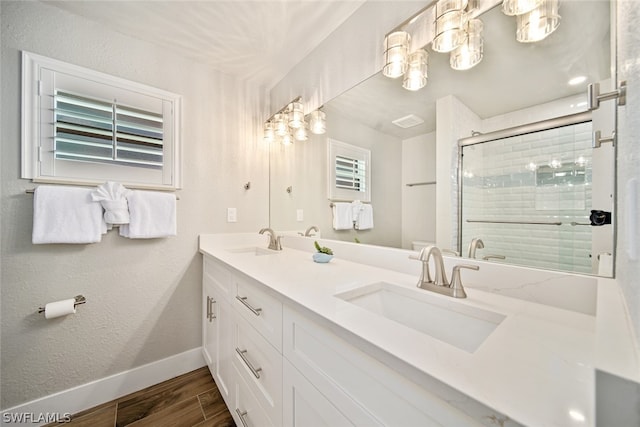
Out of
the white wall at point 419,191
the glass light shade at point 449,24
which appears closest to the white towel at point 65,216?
the white wall at point 419,191

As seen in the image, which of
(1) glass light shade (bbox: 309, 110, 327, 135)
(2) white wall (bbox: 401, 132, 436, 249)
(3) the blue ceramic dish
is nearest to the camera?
(2) white wall (bbox: 401, 132, 436, 249)

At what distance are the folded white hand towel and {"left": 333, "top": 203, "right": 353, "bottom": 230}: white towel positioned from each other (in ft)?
4.23

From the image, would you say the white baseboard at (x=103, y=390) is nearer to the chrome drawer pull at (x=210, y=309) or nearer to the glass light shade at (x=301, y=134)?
the chrome drawer pull at (x=210, y=309)

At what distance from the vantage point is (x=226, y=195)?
1955mm

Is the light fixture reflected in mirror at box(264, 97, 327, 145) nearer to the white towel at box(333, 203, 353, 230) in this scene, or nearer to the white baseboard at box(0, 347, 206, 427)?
the white towel at box(333, 203, 353, 230)

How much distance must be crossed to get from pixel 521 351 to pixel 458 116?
83cm

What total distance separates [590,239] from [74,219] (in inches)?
88.9

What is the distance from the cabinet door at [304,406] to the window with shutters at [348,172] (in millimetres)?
921

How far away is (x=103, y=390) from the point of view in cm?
145

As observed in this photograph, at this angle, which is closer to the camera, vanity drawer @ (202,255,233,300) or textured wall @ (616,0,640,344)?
textured wall @ (616,0,640,344)

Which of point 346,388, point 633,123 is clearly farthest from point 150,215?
point 633,123

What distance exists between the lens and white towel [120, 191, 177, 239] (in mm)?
1493

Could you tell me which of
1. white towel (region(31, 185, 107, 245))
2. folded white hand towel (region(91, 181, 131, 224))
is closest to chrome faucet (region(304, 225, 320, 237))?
folded white hand towel (region(91, 181, 131, 224))

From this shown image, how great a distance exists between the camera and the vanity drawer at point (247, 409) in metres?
0.91
